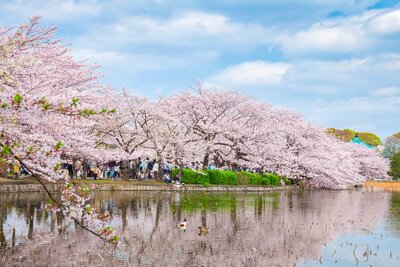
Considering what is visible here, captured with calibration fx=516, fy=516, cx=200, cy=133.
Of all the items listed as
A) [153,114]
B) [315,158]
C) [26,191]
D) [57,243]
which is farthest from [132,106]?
[57,243]

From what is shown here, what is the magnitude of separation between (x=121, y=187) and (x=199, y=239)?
58.9ft

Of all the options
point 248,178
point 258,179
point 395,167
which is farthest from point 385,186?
point 248,178

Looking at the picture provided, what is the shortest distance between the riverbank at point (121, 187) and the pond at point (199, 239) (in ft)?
12.9

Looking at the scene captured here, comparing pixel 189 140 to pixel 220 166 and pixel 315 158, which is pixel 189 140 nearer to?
pixel 220 166

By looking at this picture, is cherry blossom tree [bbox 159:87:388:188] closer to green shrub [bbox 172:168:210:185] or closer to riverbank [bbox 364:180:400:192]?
green shrub [bbox 172:168:210:185]

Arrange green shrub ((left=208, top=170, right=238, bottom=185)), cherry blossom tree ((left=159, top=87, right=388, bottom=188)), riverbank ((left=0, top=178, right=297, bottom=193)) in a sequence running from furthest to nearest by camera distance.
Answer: cherry blossom tree ((left=159, top=87, right=388, bottom=188)), green shrub ((left=208, top=170, right=238, bottom=185)), riverbank ((left=0, top=178, right=297, bottom=193))

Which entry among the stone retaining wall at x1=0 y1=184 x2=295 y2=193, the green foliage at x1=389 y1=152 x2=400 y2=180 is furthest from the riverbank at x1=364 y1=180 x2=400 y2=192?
the stone retaining wall at x1=0 y1=184 x2=295 y2=193

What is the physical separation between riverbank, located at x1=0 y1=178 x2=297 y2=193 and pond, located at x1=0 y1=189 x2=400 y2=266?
155 inches

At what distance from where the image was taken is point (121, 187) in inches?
1212

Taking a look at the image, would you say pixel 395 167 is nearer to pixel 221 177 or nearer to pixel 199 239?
pixel 221 177

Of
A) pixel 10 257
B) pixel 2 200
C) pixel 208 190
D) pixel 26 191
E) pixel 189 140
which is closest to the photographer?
pixel 10 257

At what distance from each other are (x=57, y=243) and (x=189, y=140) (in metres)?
30.5

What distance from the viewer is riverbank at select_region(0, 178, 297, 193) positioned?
25.1 meters

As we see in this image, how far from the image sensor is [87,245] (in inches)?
468
